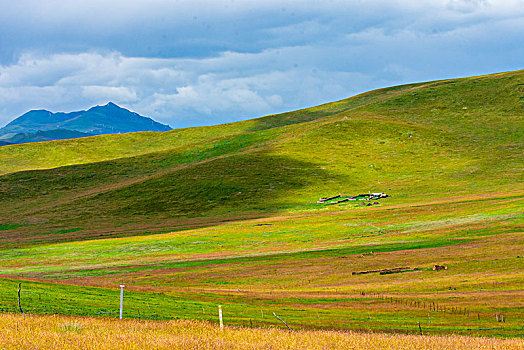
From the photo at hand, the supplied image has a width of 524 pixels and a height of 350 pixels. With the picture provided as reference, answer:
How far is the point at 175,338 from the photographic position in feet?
70.6

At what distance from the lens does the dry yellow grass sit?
1977 centimetres

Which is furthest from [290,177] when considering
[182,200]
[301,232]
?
[301,232]

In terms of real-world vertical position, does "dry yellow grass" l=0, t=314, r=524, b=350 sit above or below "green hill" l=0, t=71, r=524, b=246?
below

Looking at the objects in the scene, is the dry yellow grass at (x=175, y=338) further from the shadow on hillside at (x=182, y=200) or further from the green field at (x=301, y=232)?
the shadow on hillside at (x=182, y=200)

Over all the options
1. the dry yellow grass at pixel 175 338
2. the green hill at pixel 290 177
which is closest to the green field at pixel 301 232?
the green hill at pixel 290 177

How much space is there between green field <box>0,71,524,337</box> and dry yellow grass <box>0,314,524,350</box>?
20.8 feet

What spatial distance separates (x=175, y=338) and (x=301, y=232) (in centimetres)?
7235

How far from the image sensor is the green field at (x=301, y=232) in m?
38.6

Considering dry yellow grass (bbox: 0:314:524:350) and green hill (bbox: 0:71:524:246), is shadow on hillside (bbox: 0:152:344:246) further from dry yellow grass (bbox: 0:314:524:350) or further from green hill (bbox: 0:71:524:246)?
dry yellow grass (bbox: 0:314:524:350)

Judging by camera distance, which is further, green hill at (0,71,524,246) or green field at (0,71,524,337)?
green hill at (0,71,524,246)

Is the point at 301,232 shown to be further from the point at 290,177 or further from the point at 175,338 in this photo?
the point at 175,338

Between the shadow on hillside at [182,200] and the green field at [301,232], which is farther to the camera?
the shadow on hillside at [182,200]

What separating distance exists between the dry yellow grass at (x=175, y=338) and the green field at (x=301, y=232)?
6325mm

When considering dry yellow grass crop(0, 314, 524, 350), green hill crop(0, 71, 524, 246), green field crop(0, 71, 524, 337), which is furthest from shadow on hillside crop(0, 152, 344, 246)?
dry yellow grass crop(0, 314, 524, 350)
